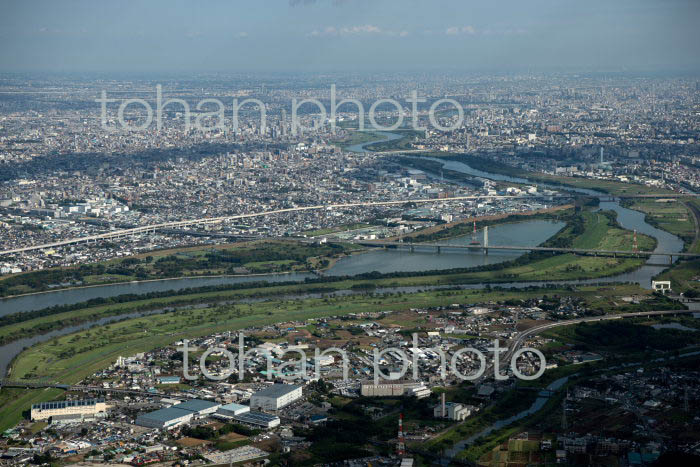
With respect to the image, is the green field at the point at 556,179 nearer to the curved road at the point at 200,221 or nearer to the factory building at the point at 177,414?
the curved road at the point at 200,221

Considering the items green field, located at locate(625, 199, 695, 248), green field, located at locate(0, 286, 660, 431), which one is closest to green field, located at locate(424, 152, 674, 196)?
green field, located at locate(625, 199, 695, 248)

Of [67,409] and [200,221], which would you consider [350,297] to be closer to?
[67,409]

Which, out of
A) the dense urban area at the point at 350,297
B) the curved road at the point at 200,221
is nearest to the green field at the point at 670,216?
the dense urban area at the point at 350,297

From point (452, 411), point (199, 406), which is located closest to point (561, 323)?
point (452, 411)

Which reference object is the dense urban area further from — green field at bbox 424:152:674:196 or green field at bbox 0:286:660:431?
green field at bbox 424:152:674:196

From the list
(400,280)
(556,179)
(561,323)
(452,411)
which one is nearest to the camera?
(452,411)

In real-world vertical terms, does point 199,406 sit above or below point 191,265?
above

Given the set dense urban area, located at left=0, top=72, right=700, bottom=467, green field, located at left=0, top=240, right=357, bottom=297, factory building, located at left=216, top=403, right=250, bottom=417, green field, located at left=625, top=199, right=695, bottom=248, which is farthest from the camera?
green field, located at left=625, top=199, right=695, bottom=248
